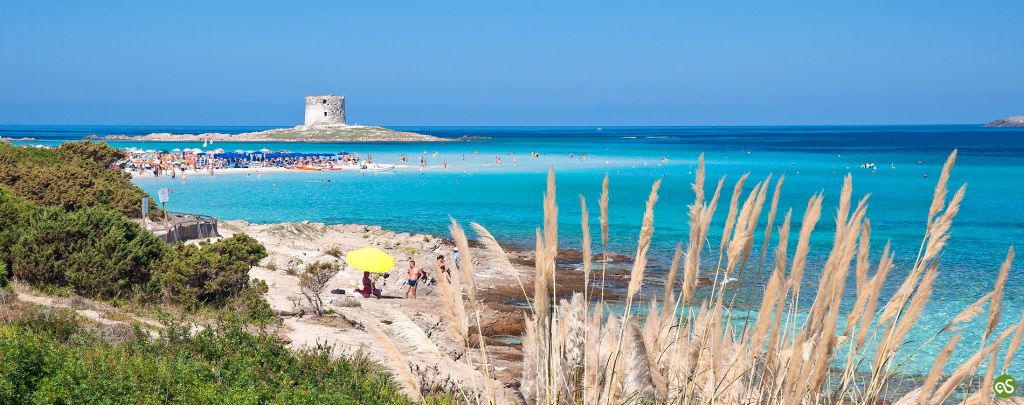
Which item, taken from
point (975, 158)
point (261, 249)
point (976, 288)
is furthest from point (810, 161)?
point (261, 249)

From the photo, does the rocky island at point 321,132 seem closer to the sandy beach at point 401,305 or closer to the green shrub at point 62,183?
the sandy beach at point 401,305

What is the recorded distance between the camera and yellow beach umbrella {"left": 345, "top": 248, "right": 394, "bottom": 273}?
1354cm

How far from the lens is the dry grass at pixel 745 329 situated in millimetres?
2330

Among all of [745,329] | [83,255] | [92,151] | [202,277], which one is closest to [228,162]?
[92,151]

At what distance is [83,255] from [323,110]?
93.9 m

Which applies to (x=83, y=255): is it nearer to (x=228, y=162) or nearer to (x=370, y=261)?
(x=370, y=261)

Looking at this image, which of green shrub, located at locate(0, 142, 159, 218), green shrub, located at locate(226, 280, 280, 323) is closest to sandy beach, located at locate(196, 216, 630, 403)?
green shrub, located at locate(226, 280, 280, 323)

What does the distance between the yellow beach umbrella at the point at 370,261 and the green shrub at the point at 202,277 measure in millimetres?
3353

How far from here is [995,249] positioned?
19750mm

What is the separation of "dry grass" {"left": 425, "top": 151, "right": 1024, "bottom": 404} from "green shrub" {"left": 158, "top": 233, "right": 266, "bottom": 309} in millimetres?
7067

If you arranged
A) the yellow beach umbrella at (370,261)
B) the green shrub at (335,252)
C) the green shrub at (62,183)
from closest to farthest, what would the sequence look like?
the yellow beach umbrella at (370,261) → the green shrub at (62,183) → the green shrub at (335,252)

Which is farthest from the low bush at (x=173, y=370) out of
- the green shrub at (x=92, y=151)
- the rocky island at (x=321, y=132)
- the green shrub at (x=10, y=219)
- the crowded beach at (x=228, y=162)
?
the rocky island at (x=321, y=132)

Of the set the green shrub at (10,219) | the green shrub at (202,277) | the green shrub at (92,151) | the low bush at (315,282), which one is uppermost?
the green shrub at (92,151)

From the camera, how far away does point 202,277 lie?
9.70 meters
